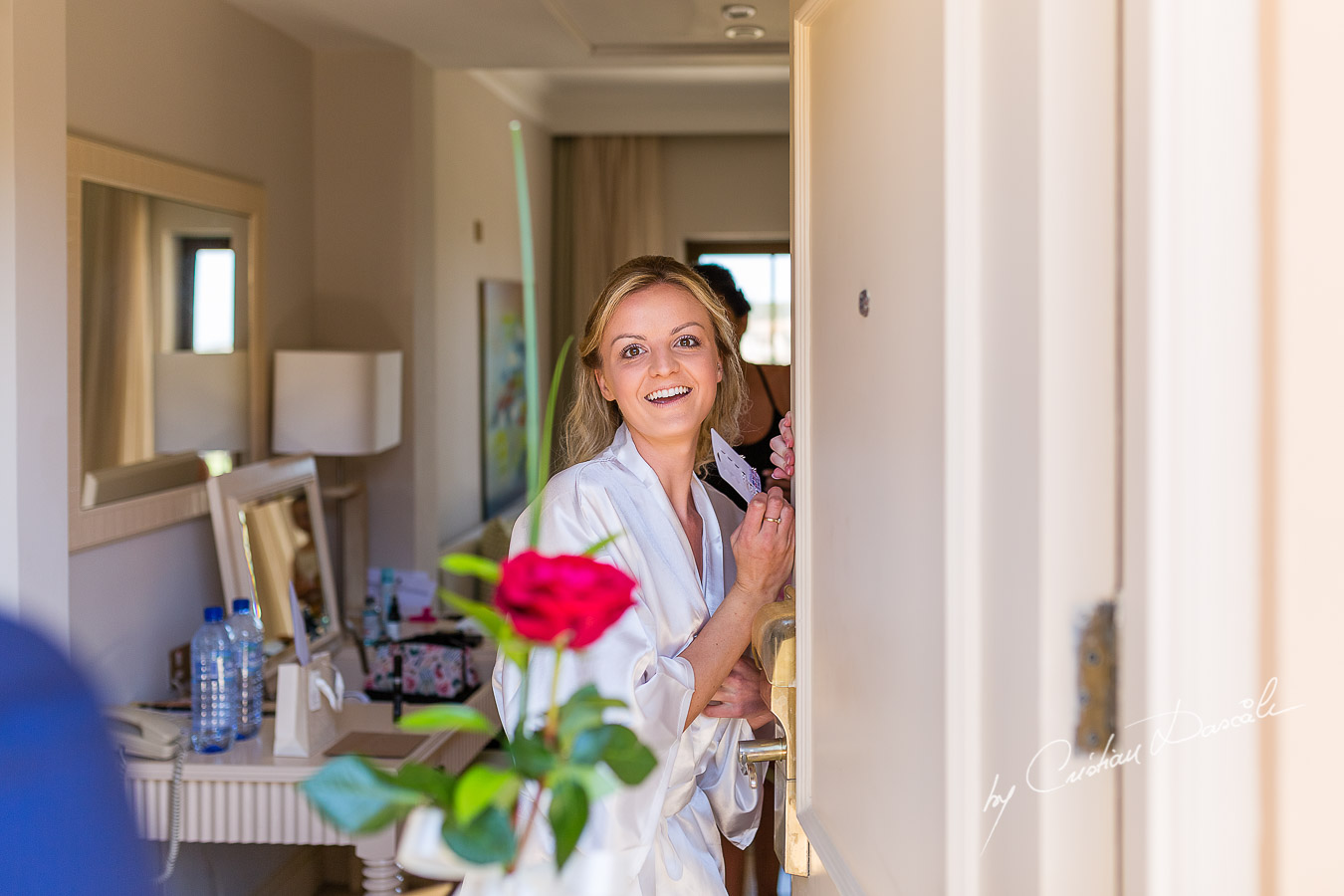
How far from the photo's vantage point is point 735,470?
5.28 ft

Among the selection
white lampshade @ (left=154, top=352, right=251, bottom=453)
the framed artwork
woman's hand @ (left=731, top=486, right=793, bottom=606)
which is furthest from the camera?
the framed artwork

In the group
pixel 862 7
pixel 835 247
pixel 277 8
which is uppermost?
pixel 277 8

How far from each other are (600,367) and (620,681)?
57cm

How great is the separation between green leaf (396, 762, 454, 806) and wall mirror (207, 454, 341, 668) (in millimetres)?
2281

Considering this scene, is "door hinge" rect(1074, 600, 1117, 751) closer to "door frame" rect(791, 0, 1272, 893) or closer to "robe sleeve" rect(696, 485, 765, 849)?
"door frame" rect(791, 0, 1272, 893)

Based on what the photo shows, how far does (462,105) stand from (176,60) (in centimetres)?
229

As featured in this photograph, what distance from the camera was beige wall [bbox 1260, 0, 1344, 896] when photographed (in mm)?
610

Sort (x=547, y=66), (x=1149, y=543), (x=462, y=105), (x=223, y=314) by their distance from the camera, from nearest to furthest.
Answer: (x=1149, y=543) → (x=223, y=314) → (x=547, y=66) → (x=462, y=105)

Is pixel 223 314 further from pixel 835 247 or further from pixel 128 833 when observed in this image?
pixel 835 247

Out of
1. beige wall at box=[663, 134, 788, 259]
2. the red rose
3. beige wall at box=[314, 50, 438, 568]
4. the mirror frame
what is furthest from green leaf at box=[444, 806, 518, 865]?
beige wall at box=[663, 134, 788, 259]

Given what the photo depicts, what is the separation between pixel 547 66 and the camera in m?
4.27

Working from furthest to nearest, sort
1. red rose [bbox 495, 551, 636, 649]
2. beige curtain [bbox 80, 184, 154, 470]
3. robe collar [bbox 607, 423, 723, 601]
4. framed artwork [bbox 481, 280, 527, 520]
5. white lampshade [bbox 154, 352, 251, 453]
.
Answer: framed artwork [bbox 481, 280, 527, 520]
white lampshade [bbox 154, 352, 251, 453]
beige curtain [bbox 80, 184, 154, 470]
robe collar [bbox 607, 423, 723, 601]
red rose [bbox 495, 551, 636, 649]

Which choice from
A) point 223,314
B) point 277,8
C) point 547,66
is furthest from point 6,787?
point 547,66

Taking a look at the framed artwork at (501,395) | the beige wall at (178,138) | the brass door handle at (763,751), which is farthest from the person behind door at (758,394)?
the framed artwork at (501,395)
